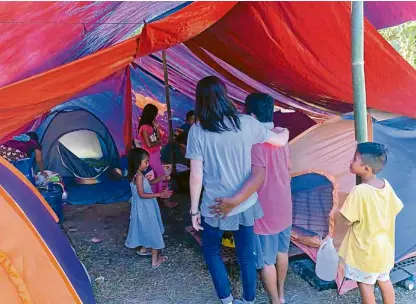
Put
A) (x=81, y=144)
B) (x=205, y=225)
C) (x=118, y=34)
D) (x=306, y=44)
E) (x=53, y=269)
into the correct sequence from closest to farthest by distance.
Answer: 1. (x=53, y=269)
2. (x=205, y=225)
3. (x=306, y=44)
4. (x=118, y=34)
5. (x=81, y=144)

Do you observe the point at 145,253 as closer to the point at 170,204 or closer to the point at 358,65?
the point at 170,204

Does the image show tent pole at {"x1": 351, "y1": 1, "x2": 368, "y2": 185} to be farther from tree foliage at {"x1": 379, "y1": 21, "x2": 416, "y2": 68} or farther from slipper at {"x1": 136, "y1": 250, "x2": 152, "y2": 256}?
tree foliage at {"x1": 379, "y1": 21, "x2": 416, "y2": 68}

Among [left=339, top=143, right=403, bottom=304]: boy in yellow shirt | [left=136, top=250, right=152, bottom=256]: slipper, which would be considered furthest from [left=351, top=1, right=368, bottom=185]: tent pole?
[left=136, top=250, right=152, bottom=256]: slipper

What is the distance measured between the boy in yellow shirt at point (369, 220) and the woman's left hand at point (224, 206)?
0.58 metres

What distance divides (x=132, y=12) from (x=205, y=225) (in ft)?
4.71

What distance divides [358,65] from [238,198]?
0.93m

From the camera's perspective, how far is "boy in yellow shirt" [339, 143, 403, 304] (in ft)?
7.76

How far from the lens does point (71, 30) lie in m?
2.64

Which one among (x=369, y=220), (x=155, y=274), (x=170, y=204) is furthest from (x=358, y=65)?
(x=170, y=204)

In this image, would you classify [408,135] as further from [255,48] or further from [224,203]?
[224,203]

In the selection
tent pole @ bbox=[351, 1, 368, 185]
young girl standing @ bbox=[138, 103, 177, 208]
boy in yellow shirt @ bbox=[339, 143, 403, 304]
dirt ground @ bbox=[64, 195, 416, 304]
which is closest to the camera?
tent pole @ bbox=[351, 1, 368, 185]

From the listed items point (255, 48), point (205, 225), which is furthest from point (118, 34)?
point (205, 225)

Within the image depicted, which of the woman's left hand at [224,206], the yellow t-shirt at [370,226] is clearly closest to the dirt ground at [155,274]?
the yellow t-shirt at [370,226]

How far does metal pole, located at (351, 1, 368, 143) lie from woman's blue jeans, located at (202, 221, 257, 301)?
84 cm
